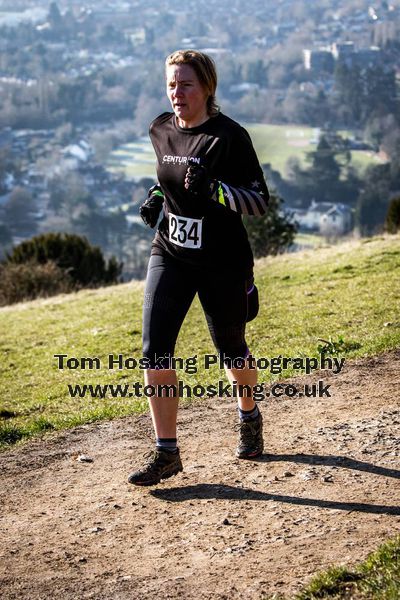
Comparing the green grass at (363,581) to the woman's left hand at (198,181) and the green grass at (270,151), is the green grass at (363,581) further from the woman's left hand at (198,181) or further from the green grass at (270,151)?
the green grass at (270,151)

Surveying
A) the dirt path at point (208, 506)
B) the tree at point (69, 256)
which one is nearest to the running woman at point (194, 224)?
the dirt path at point (208, 506)

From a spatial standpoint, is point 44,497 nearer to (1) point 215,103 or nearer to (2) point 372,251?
(1) point 215,103

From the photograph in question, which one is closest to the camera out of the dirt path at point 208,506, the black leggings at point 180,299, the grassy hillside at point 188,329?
the dirt path at point 208,506

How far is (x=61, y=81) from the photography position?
114 m

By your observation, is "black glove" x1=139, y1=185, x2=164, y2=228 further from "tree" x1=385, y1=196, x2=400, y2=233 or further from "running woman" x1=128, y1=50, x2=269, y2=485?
"tree" x1=385, y1=196, x2=400, y2=233

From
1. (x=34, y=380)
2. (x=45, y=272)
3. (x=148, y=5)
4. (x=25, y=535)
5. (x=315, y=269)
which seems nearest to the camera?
(x=25, y=535)

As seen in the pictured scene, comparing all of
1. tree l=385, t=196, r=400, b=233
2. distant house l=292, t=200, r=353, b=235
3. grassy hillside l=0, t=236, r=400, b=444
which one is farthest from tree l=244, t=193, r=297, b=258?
distant house l=292, t=200, r=353, b=235

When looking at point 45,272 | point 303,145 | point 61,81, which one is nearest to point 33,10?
point 61,81

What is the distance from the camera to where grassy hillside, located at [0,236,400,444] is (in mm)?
7750

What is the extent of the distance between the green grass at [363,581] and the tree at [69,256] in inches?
816

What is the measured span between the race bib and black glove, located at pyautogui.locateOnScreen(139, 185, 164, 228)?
0.44 ft

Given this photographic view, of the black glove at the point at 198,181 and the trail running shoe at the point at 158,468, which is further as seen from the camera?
the trail running shoe at the point at 158,468

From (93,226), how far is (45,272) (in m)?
60.3

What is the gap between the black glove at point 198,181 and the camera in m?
4.64
